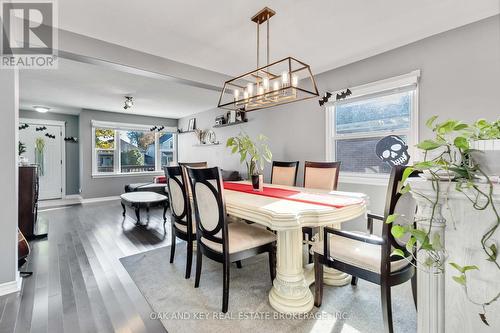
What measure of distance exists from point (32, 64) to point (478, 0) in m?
5.14

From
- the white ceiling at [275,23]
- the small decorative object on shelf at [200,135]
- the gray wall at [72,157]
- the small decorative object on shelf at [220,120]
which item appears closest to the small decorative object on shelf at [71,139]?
the gray wall at [72,157]

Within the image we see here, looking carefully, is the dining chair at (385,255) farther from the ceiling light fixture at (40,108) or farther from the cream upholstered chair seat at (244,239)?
the ceiling light fixture at (40,108)

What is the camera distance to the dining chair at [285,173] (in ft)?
10.9

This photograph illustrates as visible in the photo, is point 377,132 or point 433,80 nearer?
point 433,80

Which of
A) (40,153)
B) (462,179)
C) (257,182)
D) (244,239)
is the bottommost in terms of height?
(244,239)

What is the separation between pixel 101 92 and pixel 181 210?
3.73 metres

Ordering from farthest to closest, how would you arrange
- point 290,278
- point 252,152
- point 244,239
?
point 252,152 → point 244,239 → point 290,278

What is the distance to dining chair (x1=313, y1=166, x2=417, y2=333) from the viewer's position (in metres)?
1.43

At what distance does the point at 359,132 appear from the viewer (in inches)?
131

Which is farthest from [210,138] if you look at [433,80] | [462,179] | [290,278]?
[462,179]

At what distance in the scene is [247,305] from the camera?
6.21ft

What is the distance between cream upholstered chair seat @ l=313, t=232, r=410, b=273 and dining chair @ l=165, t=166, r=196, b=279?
3.93ft

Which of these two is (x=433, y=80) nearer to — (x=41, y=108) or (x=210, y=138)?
(x=210, y=138)

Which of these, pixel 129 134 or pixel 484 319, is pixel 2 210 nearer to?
pixel 484 319
